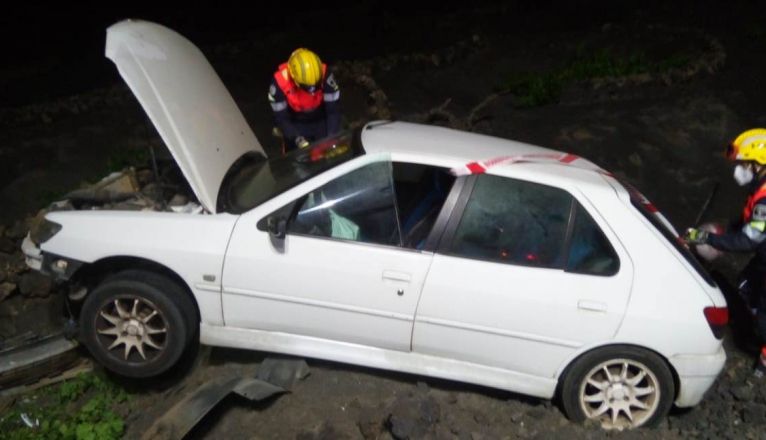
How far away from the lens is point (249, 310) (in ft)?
14.1

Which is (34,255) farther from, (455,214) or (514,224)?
(514,224)

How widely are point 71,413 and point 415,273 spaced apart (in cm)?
258

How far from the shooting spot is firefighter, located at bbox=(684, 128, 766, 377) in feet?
15.3

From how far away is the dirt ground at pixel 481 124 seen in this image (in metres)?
4.41

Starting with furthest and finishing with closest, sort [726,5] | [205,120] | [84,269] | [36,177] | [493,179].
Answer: [726,5]
[36,177]
[205,120]
[84,269]
[493,179]

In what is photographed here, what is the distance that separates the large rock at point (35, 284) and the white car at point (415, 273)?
44.9 inches

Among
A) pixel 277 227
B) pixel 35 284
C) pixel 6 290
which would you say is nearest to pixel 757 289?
pixel 277 227

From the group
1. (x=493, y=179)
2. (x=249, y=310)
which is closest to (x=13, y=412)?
(x=249, y=310)

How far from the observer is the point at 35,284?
558 centimetres

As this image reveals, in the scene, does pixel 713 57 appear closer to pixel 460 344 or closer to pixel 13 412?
pixel 460 344

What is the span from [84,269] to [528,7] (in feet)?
35.4

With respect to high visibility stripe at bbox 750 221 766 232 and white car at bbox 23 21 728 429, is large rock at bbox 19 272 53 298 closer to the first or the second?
white car at bbox 23 21 728 429

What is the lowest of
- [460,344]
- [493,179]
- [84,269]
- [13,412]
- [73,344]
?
[13,412]

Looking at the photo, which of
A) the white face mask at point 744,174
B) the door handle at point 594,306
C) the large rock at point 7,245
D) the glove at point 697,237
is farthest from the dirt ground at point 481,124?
the white face mask at point 744,174
